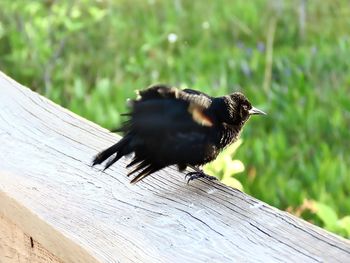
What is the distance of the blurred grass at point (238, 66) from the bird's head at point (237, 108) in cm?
61

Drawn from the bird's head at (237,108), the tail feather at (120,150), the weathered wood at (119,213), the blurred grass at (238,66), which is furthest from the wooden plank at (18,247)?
the blurred grass at (238,66)

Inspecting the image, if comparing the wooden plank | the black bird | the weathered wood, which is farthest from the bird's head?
the wooden plank

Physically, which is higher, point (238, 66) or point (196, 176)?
point (238, 66)

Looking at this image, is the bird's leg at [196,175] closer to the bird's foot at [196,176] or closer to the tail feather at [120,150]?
the bird's foot at [196,176]

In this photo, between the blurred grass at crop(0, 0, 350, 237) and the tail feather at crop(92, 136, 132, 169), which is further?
the blurred grass at crop(0, 0, 350, 237)

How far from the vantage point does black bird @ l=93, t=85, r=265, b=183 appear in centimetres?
138

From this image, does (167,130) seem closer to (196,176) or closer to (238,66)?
(196,176)

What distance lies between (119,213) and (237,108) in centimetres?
39

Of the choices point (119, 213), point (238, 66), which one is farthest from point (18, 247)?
point (238, 66)

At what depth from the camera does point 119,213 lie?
4.62 ft

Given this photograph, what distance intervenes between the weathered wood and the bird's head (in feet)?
0.53

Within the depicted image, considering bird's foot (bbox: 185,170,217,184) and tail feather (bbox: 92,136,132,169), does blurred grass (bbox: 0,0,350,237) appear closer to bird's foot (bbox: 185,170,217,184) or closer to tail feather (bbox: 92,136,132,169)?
bird's foot (bbox: 185,170,217,184)

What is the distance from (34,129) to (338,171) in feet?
5.19

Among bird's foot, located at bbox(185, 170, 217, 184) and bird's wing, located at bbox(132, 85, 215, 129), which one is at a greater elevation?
bird's wing, located at bbox(132, 85, 215, 129)
